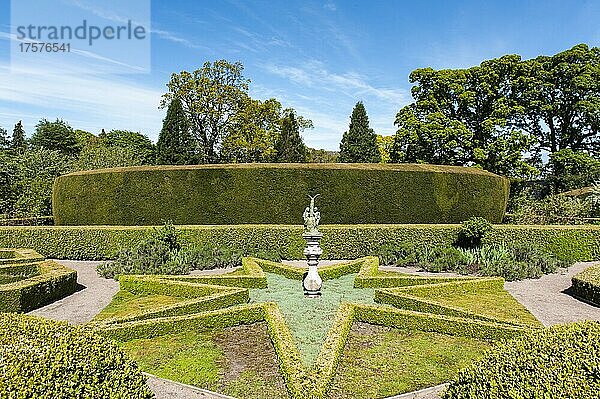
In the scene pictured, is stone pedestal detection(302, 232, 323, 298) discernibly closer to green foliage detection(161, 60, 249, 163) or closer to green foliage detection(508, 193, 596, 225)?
green foliage detection(508, 193, 596, 225)

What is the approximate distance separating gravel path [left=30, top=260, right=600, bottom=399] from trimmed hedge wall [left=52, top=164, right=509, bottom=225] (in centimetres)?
403

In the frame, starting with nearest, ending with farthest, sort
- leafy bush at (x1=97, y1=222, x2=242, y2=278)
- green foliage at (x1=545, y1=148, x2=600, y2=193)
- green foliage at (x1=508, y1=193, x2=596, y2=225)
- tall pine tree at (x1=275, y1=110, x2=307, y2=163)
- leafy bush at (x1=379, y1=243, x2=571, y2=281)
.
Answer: leafy bush at (x1=97, y1=222, x2=242, y2=278), leafy bush at (x1=379, y1=243, x2=571, y2=281), green foliage at (x1=508, y1=193, x2=596, y2=225), green foliage at (x1=545, y1=148, x2=600, y2=193), tall pine tree at (x1=275, y1=110, x2=307, y2=163)

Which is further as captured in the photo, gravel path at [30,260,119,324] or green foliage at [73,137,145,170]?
green foliage at [73,137,145,170]

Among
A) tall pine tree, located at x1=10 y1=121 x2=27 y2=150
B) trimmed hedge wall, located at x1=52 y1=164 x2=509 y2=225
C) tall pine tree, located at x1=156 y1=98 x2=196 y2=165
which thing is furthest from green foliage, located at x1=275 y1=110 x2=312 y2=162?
tall pine tree, located at x1=10 y1=121 x2=27 y2=150

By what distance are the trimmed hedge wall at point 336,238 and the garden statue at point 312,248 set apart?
5.37 metres

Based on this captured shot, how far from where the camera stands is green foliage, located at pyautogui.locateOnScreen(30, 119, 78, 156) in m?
50.0

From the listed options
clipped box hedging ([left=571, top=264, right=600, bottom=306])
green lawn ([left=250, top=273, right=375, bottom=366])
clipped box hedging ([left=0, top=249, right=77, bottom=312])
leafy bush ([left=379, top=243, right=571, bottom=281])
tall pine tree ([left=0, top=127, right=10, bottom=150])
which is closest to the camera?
green lawn ([left=250, top=273, right=375, bottom=366])

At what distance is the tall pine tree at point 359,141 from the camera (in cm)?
3131

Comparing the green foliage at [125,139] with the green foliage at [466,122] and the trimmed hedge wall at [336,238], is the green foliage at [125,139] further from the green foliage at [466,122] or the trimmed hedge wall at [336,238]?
the trimmed hedge wall at [336,238]

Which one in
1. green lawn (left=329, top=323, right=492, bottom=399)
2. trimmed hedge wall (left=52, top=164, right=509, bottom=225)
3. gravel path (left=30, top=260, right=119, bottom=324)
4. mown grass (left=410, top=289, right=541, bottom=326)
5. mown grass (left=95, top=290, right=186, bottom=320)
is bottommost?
gravel path (left=30, top=260, right=119, bottom=324)

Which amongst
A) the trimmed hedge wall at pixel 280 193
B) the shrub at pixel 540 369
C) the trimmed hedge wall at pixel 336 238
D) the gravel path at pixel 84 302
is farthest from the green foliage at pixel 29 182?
the shrub at pixel 540 369

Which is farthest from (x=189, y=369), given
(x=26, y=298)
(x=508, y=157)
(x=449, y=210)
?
(x=508, y=157)

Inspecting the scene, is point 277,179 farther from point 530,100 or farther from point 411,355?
point 530,100

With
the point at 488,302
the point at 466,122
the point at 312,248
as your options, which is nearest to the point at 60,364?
the point at 312,248
